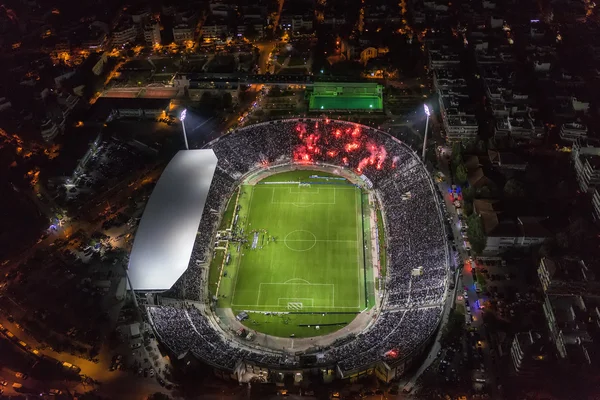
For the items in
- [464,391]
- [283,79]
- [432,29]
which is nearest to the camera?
[464,391]

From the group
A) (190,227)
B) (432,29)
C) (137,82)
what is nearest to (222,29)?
(137,82)

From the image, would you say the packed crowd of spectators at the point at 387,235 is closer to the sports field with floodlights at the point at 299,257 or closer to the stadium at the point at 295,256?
the stadium at the point at 295,256

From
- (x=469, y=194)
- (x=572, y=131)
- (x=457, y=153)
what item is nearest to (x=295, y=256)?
(x=469, y=194)

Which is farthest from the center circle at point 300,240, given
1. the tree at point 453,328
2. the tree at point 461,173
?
the tree at point 461,173

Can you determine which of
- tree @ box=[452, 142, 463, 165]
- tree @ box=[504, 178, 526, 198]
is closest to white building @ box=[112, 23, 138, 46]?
tree @ box=[452, 142, 463, 165]

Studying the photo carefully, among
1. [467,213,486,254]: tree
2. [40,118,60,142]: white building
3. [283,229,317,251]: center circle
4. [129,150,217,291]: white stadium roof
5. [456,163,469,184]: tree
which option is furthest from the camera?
[40,118,60,142]: white building

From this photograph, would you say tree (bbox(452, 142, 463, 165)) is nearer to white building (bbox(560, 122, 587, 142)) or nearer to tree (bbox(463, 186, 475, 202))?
tree (bbox(463, 186, 475, 202))

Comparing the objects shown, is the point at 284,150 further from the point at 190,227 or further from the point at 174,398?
the point at 174,398
